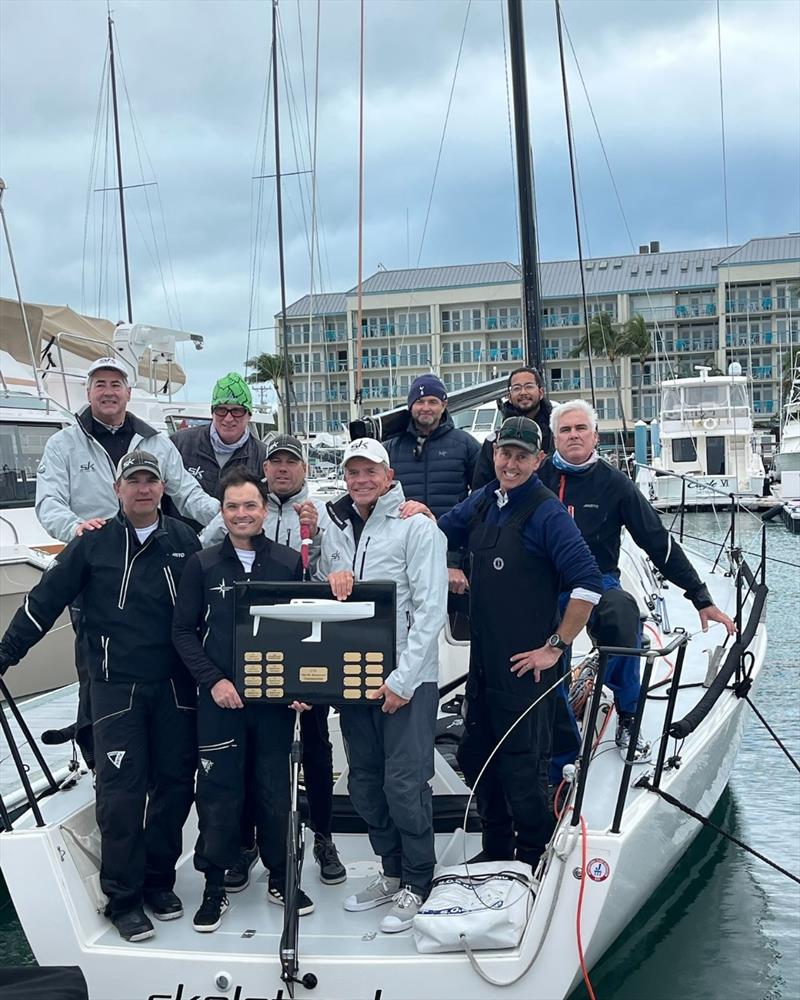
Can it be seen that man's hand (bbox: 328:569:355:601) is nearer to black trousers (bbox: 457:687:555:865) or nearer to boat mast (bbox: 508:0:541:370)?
black trousers (bbox: 457:687:555:865)

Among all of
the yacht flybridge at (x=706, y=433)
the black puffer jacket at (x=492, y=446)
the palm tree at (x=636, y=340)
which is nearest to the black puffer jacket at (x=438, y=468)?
the black puffer jacket at (x=492, y=446)

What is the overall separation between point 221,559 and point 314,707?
2.33 ft

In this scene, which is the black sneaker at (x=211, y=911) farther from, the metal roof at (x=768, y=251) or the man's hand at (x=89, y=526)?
the metal roof at (x=768, y=251)

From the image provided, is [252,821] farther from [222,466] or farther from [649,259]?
[649,259]

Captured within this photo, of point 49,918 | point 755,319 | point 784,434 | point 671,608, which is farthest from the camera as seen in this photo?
point 755,319

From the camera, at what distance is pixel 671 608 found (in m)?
8.15

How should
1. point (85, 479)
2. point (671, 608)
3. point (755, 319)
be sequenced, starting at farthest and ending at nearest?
point (755, 319)
point (671, 608)
point (85, 479)

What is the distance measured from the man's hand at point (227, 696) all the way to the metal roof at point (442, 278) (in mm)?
54073

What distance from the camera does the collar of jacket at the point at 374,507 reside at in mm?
3633

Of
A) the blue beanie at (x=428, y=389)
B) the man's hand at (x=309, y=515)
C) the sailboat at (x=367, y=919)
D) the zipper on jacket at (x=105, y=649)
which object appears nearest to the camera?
the sailboat at (x=367, y=919)

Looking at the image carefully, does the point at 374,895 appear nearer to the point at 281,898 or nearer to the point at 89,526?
the point at 281,898

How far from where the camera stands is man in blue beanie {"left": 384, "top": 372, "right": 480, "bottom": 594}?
4922 mm

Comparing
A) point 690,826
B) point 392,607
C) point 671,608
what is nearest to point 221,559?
point 392,607

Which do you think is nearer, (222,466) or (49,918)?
(49,918)
